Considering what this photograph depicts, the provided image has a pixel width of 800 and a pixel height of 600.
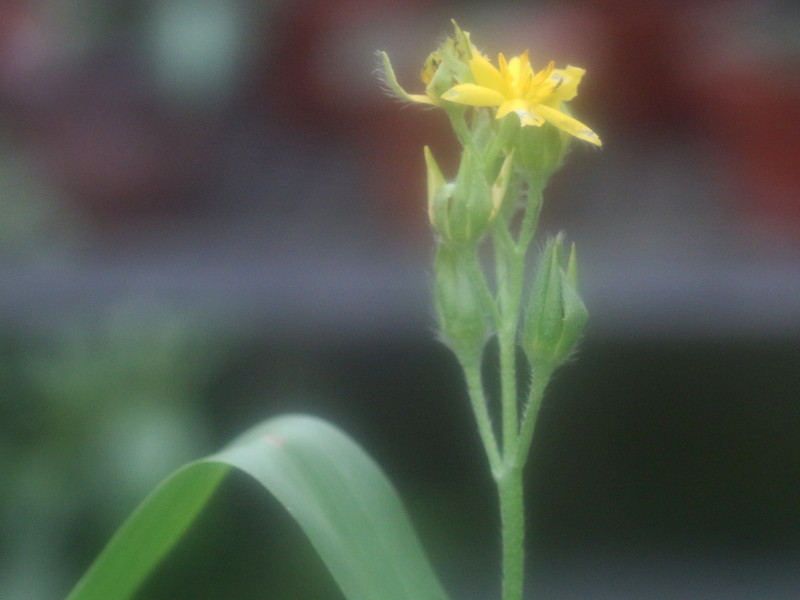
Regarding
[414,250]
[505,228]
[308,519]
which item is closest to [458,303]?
[505,228]

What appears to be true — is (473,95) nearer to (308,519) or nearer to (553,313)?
(553,313)

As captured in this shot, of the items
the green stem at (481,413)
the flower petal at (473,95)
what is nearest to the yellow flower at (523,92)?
the flower petal at (473,95)

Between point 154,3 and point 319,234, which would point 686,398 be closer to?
point 319,234

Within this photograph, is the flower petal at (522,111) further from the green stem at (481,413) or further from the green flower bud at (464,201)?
the green stem at (481,413)

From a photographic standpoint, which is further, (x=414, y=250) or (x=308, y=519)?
(x=414, y=250)

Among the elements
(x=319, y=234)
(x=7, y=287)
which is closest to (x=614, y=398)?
(x=319, y=234)
